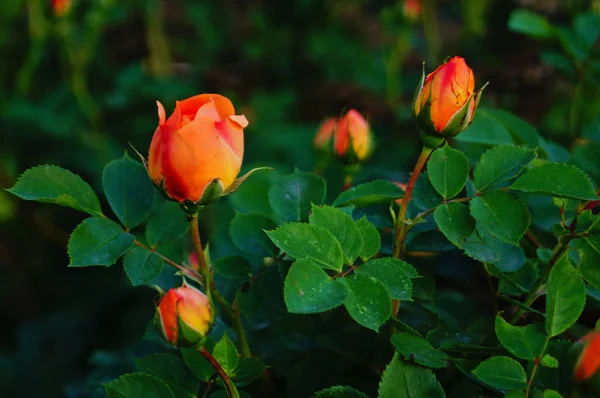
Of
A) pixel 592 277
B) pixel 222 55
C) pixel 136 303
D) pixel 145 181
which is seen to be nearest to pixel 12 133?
pixel 136 303

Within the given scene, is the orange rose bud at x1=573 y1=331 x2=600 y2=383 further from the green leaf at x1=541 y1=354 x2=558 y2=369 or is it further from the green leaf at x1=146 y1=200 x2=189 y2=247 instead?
the green leaf at x1=146 y1=200 x2=189 y2=247

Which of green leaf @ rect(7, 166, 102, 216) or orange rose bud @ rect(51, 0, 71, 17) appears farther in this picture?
orange rose bud @ rect(51, 0, 71, 17)

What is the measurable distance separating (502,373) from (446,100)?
0.20 meters

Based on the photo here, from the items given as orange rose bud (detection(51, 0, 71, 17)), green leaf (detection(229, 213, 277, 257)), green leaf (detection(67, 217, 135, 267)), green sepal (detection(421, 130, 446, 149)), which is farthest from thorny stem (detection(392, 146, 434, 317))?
orange rose bud (detection(51, 0, 71, 17))

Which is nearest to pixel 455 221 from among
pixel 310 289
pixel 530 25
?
pixel 310 289

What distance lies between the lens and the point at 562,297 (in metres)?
0.44

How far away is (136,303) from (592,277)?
50.1 inches

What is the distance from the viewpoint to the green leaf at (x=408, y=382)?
1.46ft

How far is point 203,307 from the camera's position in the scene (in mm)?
465

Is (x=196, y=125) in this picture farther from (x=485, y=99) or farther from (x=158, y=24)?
(x=158, y=24)

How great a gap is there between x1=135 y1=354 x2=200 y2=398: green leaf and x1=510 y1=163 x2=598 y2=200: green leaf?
31 centimetres

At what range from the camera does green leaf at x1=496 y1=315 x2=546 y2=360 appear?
17.3 inches

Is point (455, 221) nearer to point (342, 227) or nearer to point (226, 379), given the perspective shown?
point (342, 227)

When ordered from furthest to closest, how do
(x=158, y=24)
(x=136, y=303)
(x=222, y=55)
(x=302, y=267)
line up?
(x=222, y=55) < (x=158, y=24) < (x=136, y=303) < (x=302, y=267)
